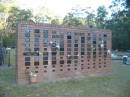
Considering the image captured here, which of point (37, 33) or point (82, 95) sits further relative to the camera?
point (37, 33)

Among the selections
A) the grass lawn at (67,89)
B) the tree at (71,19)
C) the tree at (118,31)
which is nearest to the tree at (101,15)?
the tree at (71,19)

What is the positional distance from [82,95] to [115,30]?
82.3 ft

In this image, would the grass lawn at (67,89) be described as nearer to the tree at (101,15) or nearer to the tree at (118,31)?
the tree at (118,31)

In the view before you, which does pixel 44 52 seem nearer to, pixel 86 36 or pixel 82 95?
pixel 86 36

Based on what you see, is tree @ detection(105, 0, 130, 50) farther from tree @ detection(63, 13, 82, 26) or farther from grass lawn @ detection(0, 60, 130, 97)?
grass lawn @ detection(0, 60, 130, 97)

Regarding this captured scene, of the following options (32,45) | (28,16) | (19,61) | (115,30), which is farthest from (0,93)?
(28,16)

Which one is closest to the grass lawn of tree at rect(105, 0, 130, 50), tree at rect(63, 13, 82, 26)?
tree at rect(105, 0, 130, 50)

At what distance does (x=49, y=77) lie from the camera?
9.47 m

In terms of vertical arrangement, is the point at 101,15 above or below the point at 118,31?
above

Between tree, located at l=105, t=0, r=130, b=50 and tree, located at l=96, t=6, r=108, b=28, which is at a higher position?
tree, located at l=96, t=6, r=108, b=28

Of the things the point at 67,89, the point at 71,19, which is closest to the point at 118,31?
the point at 71,19

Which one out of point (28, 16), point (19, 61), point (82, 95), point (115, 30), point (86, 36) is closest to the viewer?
point (82, 95)

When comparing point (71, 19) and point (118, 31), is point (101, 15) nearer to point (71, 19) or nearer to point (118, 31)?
point (71, 19)

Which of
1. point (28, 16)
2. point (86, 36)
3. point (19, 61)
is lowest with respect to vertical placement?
point (19, 61)
